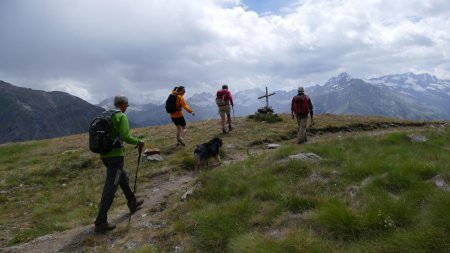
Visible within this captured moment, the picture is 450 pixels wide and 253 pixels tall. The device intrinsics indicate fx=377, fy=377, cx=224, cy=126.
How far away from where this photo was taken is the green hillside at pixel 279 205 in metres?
6.84

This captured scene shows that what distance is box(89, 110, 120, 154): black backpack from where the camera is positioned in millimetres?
9578

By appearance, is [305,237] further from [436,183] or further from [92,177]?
[92,177]

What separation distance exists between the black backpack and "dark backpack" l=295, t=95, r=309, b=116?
39.3 ft

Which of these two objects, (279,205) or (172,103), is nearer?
(279,205)

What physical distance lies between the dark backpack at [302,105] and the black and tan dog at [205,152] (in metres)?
5.26

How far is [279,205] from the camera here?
8789 millimetres

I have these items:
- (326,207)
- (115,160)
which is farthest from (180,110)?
(326,207)

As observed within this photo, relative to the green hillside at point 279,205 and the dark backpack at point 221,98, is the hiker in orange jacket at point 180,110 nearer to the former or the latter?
the green hillside at point 279,205

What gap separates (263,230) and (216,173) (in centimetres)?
423

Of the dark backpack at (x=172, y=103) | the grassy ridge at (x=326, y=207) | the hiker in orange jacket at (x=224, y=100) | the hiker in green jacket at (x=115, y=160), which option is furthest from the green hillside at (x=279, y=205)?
the hiker in orange jacket at (x=224, y=100)

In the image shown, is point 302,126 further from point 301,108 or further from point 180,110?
point 180,110

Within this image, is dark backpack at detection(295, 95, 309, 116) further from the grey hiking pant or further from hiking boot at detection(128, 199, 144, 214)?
hiking boot at detection(128, 199, 144, 214)

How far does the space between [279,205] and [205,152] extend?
7.48 metres

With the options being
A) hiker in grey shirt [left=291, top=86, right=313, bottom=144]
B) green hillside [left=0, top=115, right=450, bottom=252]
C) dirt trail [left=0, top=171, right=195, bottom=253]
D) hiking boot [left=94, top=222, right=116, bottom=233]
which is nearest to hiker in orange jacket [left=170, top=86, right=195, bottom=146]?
green hillside [left=0, top=115, right=450, bottom=252]
